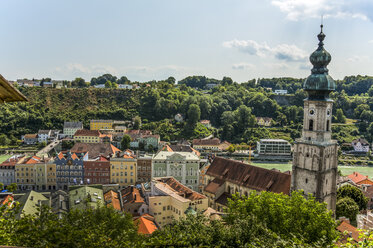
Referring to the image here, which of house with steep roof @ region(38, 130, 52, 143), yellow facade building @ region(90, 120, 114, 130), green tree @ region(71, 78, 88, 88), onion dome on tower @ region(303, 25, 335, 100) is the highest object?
green tree @ region(71, 78, 88, 88)

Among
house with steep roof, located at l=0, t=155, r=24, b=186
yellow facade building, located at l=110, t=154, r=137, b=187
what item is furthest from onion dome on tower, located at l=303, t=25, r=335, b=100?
house with steep roof, located at l=0, t=155, r=24, b=186

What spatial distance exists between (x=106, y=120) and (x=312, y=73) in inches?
2625

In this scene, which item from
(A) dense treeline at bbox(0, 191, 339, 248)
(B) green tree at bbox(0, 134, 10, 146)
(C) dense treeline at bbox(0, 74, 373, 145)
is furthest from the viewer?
(C) dense treeline at bbox(0, 74, 373, 145)

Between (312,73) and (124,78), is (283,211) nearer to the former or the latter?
(312,73)

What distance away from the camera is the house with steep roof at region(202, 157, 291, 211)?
3056 centimetres

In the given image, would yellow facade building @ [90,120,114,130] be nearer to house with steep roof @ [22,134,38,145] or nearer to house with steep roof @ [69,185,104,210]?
house with steep roof @ [22,134,38,145]

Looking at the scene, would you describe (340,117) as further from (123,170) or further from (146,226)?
(146,226)

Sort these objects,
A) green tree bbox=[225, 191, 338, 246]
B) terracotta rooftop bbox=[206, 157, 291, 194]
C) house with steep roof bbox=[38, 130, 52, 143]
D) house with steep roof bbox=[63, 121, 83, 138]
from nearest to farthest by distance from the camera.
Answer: green tree bbox=[225, 191, 338, 246], terracotta rooftop bbox=[206, 157, 291, 194], house with steep roof bbox=[38, 130, 52, 143], house with steep roof bbox=[63, 121, 83, 138]

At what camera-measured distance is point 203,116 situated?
97.6 m

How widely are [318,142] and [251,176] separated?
8454 millimetres

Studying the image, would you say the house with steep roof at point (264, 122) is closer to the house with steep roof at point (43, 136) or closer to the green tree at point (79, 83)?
the house with steep roof at point (43, 136)

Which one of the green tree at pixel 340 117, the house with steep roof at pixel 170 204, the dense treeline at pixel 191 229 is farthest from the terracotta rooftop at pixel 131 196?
the green tree at pixel 340 117

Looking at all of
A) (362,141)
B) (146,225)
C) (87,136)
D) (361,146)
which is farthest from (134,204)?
(362,141)

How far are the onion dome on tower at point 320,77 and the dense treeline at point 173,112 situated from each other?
5499 cm
